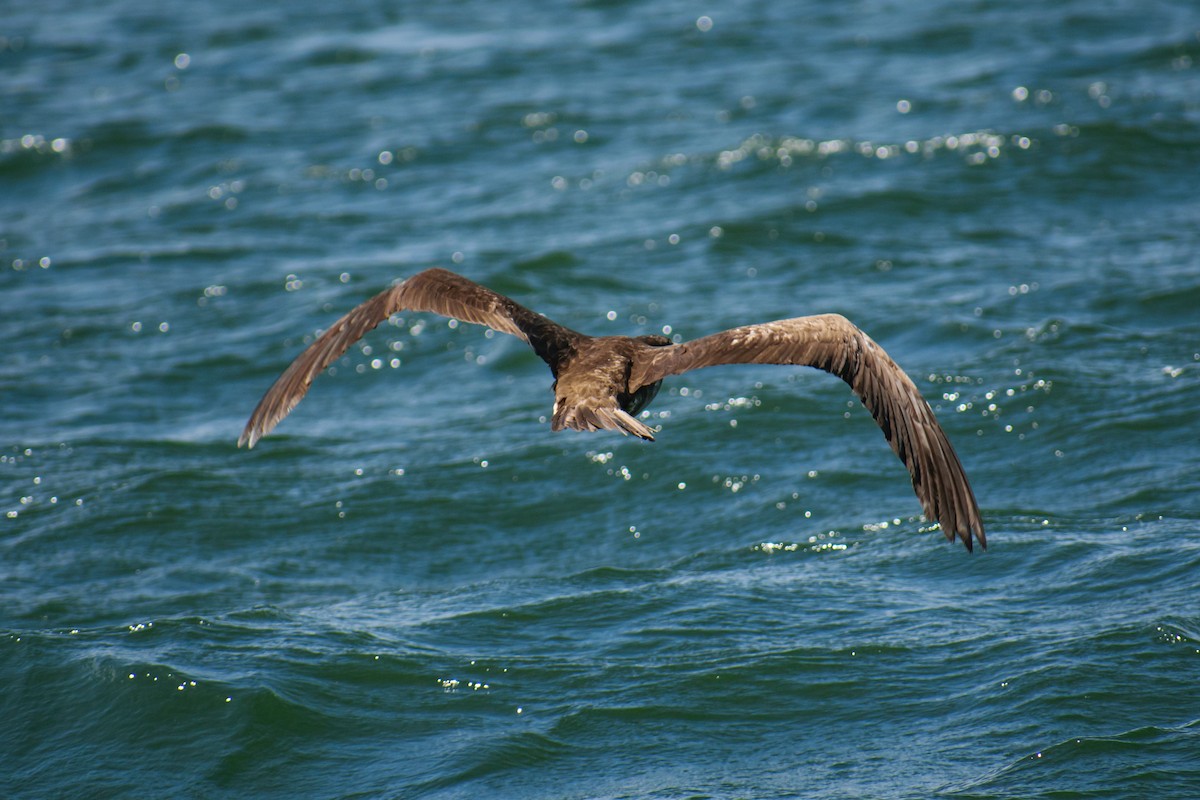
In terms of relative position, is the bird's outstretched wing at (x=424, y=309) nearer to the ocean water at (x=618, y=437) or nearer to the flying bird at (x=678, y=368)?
the flying bird at (x=678, y=368)

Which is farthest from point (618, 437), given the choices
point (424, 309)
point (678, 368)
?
point (678, 368)

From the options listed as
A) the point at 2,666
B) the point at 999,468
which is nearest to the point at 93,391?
the point at 2,666

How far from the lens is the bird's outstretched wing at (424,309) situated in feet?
21.1

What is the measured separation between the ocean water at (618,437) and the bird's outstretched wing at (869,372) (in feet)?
3.76

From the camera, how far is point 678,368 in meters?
6.04

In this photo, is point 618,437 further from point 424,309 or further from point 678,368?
point 678,368

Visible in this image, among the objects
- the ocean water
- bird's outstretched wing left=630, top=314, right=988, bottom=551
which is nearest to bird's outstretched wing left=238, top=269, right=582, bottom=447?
bird's outstretched wing left=630, top=314, right=988, bottom=551

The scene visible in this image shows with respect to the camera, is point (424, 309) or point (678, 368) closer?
point (678, 368)

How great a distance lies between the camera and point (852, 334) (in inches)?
234

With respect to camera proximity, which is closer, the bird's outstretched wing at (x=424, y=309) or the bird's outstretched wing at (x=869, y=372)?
the bird's outstretched wing at (x=869, y=372)

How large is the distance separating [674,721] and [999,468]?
306 cm

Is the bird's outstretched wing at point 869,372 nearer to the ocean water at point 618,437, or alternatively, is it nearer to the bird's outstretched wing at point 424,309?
the bird's outstretched wing at point 424,309

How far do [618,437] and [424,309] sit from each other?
9.91 feet

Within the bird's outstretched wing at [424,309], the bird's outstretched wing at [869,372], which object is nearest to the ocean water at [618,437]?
the bird's outstretched wing at [869,372]
